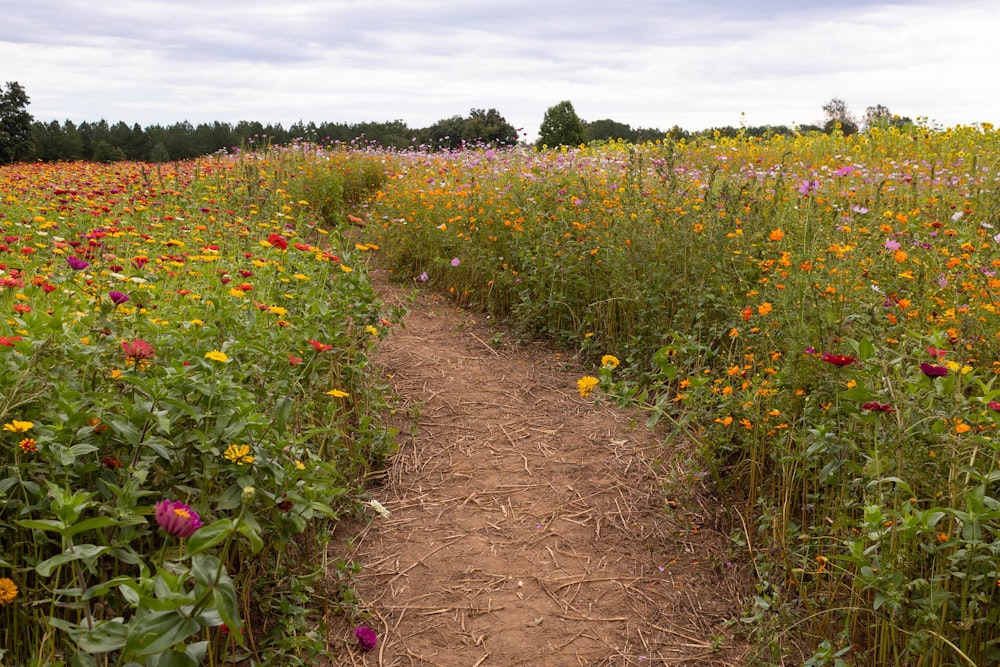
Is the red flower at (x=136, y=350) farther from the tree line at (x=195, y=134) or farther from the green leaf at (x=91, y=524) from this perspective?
the tree line at (x=195, y=134)

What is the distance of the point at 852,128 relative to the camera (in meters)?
14.9

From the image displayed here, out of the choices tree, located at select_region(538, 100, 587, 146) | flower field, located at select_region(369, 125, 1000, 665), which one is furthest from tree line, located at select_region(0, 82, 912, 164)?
flower field, located at select_region(369, 125, 1000, 665)

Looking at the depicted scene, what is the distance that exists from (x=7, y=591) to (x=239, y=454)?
0.60m

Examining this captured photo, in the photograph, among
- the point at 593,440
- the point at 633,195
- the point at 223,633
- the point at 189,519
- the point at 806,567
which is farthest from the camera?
the point at 633,195

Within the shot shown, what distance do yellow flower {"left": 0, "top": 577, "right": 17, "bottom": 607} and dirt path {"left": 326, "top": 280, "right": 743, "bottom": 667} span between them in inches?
41.2

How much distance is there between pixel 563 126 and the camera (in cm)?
1819

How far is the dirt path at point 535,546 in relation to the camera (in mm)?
2590

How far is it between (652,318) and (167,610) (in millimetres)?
3339

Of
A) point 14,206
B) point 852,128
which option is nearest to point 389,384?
point 14,206

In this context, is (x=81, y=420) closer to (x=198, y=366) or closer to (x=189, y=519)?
(x=198, y=366)

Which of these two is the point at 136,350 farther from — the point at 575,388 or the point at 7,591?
the point at 575,388

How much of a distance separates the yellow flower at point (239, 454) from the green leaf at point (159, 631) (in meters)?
0.52

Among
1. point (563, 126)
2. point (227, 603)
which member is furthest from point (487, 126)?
point (227, 603)

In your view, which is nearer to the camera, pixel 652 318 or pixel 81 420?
pixel 81 420
